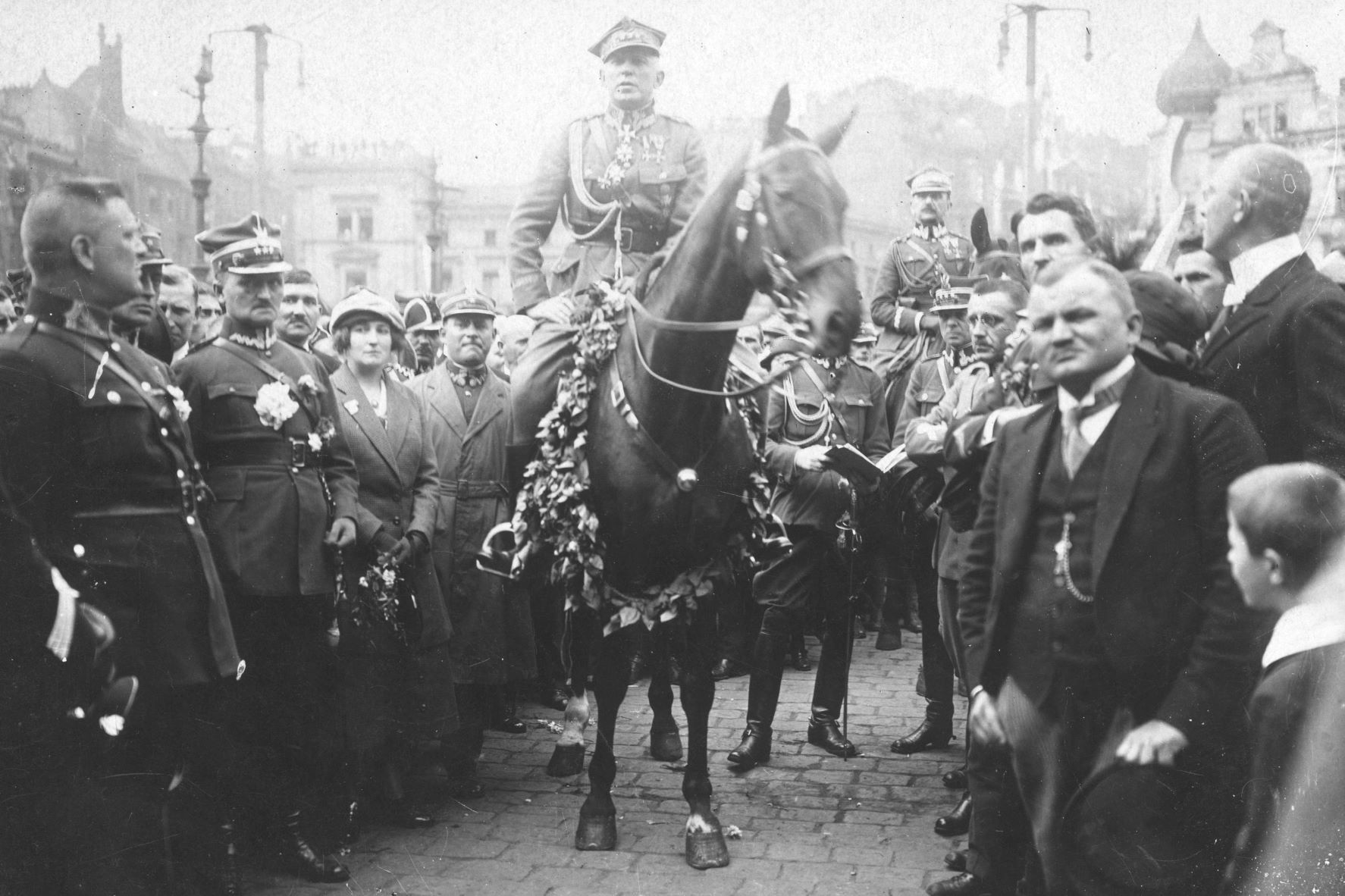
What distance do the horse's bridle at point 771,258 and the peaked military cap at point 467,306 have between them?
222 centimetres

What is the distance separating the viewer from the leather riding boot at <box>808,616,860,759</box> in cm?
655

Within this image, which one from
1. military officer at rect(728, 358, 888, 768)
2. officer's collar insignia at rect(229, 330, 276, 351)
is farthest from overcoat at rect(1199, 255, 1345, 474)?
officer's collar insignia at rect(229, 330, 276, 351)

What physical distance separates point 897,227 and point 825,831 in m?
5.91

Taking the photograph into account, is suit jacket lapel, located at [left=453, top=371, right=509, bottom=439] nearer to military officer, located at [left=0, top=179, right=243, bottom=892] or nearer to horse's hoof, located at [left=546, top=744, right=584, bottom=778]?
horse's hoof, located at [left=546, top=744, right=584, bottom=778]

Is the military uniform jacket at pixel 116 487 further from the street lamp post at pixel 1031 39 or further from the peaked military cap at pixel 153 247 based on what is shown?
the street lamp post at pixel 1031 39

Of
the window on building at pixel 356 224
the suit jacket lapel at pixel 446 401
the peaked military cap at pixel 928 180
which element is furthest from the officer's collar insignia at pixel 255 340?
the peaked military cap at pixel 928 180

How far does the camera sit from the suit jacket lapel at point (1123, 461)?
3.30 metres

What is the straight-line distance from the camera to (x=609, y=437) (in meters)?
5.12

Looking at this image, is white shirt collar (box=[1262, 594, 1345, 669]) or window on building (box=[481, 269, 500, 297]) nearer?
white shirt collar (box=[1262, 594, 1345, 669])

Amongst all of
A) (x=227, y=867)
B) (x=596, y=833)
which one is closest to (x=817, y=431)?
(x=596, y=833)

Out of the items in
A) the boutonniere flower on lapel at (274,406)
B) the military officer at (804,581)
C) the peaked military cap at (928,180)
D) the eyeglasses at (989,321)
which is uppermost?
the peaked military cap at (928,180)

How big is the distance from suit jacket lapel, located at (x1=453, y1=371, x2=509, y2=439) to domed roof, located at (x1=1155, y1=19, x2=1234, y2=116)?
3.77 meters

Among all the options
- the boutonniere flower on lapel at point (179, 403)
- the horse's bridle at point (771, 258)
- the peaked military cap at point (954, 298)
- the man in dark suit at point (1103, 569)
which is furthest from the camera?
the peaked military cap at point (954, 298)

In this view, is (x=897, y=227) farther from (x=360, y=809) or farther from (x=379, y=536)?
(x=360, y=809)
